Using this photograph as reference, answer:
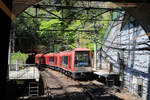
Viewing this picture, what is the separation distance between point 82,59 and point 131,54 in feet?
15.5

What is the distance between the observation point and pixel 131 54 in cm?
1138

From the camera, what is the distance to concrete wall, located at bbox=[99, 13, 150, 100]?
31.8 ft

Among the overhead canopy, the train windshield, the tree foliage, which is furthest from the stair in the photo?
the tree foliage

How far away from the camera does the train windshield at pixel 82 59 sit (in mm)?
14891

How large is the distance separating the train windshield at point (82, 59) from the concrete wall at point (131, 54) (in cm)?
180

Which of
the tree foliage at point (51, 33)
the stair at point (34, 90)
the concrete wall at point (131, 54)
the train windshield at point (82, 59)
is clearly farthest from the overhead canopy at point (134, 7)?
the tree foliage at point (51, 33)

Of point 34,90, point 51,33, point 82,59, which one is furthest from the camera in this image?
point 51,33

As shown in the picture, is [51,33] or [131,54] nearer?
[131,54]

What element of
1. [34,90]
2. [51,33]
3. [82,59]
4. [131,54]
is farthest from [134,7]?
[51,33]

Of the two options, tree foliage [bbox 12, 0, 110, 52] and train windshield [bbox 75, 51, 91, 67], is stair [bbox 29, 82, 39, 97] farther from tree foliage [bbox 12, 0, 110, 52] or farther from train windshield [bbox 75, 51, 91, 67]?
tree foliage [bbox 12, 0, 110, 52]

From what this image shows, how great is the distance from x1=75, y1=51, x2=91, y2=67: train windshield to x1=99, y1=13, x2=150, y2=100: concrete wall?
1.80 metres

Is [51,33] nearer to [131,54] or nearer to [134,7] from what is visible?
[131,54]

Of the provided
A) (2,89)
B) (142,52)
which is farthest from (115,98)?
(2,89)

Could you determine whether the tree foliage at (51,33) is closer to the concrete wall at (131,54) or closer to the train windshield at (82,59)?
the train windshield at (82,59)
